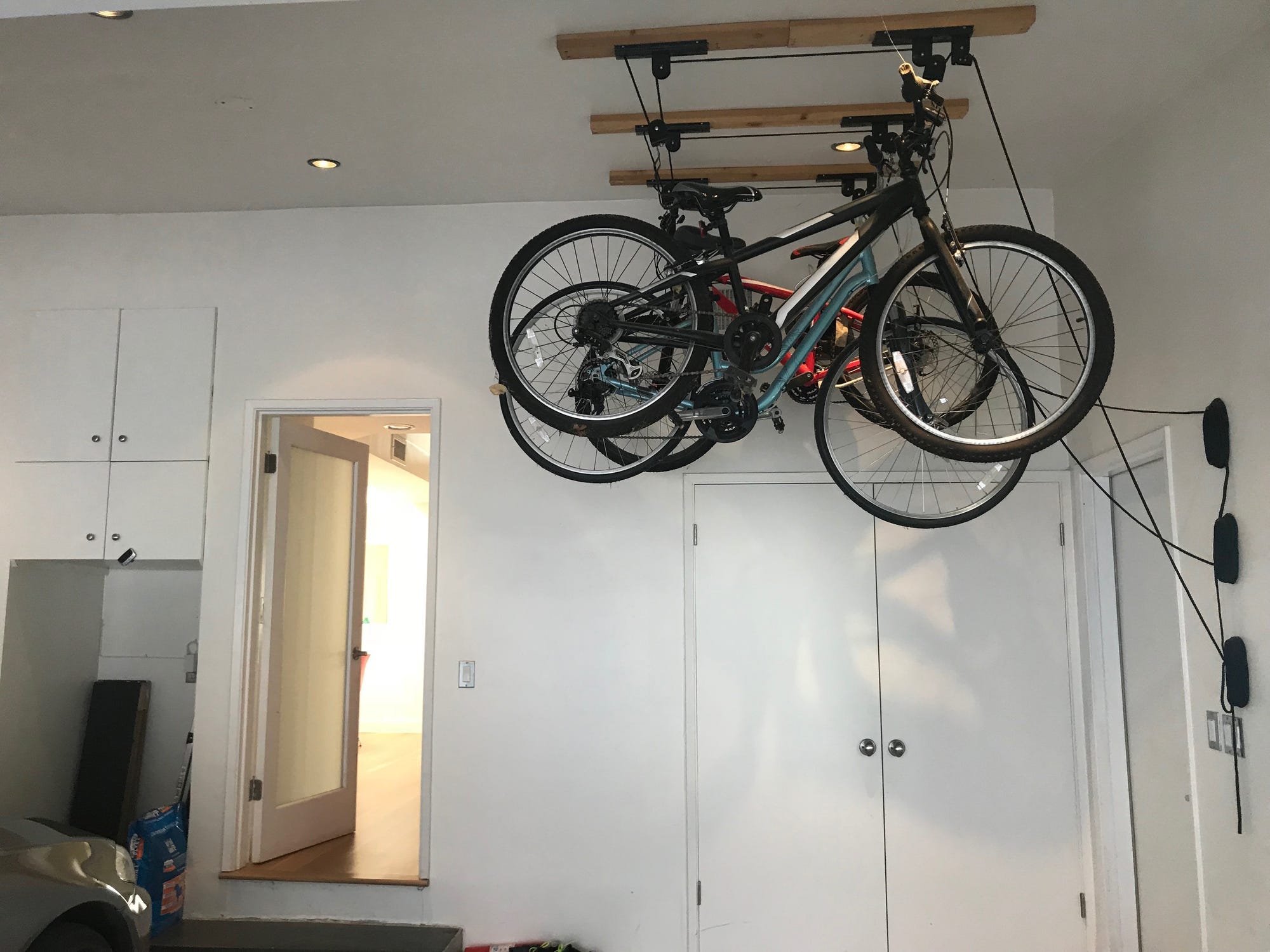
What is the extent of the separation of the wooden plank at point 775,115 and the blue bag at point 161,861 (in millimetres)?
3260

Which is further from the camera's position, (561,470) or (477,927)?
(477,927)

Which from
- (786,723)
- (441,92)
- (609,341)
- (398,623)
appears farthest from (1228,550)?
(398,623)

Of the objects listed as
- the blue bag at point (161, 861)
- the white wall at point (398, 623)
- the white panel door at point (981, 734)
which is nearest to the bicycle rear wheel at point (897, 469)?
the white panel door at point (981, 734)

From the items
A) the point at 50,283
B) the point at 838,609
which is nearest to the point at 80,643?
the point at 50,283

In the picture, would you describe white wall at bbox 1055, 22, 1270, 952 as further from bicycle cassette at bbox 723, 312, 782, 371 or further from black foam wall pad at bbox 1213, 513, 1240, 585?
bicycle cassette at bbox 723, 312, 782, 371

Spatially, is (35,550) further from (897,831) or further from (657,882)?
(897,831)

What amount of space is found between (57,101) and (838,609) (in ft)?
11.3

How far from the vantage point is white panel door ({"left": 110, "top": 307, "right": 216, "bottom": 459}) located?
3951 millimetres

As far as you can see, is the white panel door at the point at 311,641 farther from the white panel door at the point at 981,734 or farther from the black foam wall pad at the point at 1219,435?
the black foam wall pad at the point at 1219,435

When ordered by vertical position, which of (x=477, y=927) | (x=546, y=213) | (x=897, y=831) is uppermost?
(x=546, y=213)

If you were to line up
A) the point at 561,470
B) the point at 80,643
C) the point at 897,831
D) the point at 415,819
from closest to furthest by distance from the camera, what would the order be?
the point at 561,470, the point at 897,831, the point at 80,643, the point at 415,819

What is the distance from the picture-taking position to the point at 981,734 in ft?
11.8

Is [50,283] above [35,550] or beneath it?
above

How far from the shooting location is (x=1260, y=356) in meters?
2.54
